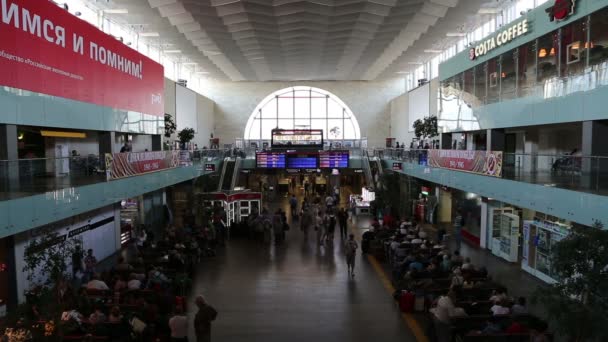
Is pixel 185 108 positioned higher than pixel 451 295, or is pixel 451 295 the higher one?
pixel 185 108

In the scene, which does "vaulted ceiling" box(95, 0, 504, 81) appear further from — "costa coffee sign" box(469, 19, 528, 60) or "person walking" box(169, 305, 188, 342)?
"person walking" box(169, 305, 188, 342)

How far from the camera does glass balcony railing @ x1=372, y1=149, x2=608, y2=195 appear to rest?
10531 mm

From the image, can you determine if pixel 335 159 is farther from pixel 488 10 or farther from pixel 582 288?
pixel 582 288

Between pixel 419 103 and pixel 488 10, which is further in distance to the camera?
pixel 419 103

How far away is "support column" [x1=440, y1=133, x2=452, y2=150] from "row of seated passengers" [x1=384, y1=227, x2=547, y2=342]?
10.3m

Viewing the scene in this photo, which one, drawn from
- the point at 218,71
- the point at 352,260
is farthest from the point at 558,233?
the point at 218,71

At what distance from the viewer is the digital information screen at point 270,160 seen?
112 ft

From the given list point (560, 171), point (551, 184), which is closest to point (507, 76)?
point (560, 171)

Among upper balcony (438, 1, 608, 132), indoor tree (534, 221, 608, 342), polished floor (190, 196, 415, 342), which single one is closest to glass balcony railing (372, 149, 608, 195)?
upper balcony (438, 1, 608, 132)

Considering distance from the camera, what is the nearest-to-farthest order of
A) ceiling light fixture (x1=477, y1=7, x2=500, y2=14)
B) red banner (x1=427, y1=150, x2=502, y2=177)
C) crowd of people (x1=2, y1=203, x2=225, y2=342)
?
crowd of people (x1=2, y1=203, x2=225, y2=342), red banner (x1=427, y1=150, x2=502, y2=177), ceiling light fixture (x1=477, y1=7, x2=500, y2=14)

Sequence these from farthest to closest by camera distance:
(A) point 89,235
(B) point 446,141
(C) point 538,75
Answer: (B) point 446,141
(A) point 89,235
(C) point 538,75

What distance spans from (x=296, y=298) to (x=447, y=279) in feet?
12.8

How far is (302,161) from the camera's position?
111 ft

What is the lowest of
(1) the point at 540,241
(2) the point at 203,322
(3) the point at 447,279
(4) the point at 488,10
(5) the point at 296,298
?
(5) the point at 296,298
